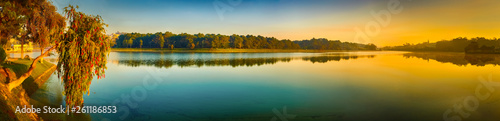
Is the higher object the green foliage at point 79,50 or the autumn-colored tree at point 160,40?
the autumn-colored tree at point 160,40

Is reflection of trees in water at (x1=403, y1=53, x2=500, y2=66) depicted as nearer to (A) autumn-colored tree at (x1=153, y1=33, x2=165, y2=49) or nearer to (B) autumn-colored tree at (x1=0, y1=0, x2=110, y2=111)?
(B) autumn-colored tree at (x1=0, y1=0, x2=110, y2=111)

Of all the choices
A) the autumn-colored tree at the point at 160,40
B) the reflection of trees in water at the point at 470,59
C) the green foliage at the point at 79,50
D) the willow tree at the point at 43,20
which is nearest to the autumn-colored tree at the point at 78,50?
the green foliage at the point at 79,50

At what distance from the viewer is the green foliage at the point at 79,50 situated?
37.5 ft

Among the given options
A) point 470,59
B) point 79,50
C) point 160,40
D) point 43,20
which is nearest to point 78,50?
point 79,50

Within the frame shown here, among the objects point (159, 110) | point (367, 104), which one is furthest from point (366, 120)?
point (159, 110)

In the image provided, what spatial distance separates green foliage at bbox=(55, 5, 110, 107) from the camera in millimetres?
11430

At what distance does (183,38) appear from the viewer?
16625 centimetres

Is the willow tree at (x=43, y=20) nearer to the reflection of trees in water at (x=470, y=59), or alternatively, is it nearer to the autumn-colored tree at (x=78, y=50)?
the autumn-colored tree at (x=78, y=50)

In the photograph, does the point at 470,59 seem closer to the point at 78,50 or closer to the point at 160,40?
the point at 78,50

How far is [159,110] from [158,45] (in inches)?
6463

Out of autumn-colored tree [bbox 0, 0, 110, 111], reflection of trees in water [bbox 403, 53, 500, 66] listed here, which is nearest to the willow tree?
autumn-colored tree [bbox 0, 0, 110, 111]

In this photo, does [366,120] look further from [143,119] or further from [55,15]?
[55,15]

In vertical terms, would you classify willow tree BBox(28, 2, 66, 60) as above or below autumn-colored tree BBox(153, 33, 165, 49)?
below

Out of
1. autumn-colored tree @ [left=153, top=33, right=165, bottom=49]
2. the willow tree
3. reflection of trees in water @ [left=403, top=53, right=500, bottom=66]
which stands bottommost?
reflection of trees in water @ [left=403, top=53, right=500, bottom=66]
